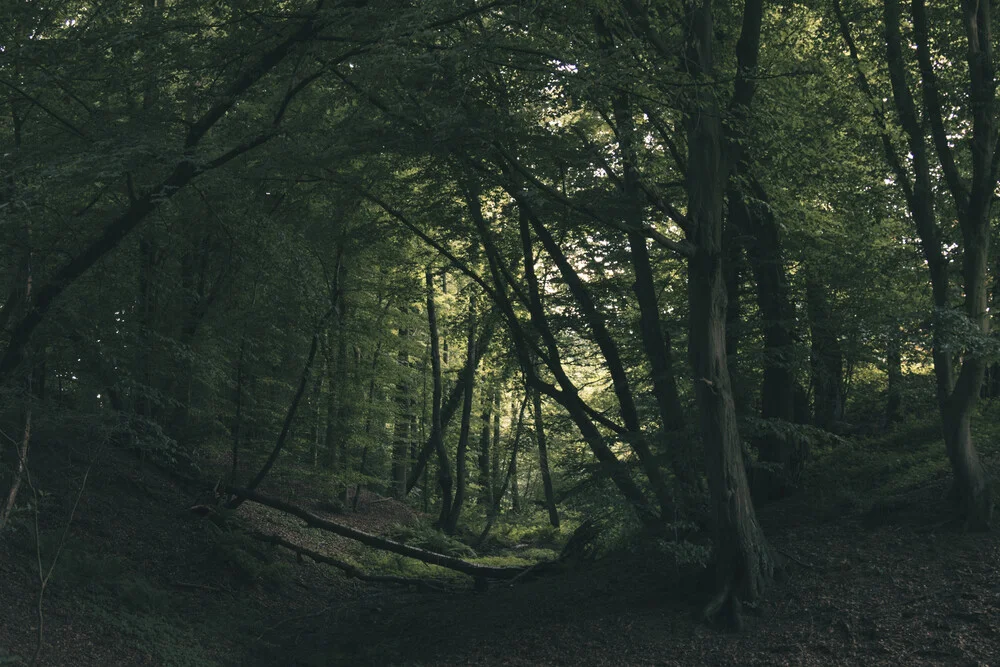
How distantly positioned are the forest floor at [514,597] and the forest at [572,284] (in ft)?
0.19

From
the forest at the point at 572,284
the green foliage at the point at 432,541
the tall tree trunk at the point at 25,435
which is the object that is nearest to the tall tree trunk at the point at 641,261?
the forest at the point at 572,284

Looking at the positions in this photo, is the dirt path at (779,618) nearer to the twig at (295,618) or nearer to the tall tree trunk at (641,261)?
the twig at (295,618)

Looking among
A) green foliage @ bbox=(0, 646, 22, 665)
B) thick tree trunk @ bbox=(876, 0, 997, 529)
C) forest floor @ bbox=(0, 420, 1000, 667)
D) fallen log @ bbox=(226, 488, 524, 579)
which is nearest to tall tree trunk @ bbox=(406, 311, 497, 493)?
fallen log @ bbox=(226, 488, 524, 579)

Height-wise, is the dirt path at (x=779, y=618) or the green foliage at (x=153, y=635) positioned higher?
the dirt path at (x=779, y=618)

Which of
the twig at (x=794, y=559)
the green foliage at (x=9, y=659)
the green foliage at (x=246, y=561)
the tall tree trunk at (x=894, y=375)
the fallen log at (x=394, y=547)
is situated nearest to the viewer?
the green foliage at (x=9, y=659)

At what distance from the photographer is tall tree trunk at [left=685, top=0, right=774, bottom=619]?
8820 mm

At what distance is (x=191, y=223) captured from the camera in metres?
11.1

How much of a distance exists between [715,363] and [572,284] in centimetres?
319

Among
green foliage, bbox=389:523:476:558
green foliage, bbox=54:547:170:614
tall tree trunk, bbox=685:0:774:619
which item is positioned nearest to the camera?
tall tree trunk, bbox=685:0:774:619

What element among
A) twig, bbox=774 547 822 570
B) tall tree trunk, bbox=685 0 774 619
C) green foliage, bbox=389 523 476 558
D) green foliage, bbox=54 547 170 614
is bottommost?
green foliage, bbox=54 547 170 614

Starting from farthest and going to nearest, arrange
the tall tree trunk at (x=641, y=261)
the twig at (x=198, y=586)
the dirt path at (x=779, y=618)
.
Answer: the twig at (x=198, y=586), the tall tree trunk at (x=641, y=261), the dirt path at (x=779, y=618)

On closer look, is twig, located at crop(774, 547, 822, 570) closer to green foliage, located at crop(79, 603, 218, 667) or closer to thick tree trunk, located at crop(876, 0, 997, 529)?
thick tree trunk, located at crop(876, 0, 997, 529)

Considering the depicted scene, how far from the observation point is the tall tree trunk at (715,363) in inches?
347

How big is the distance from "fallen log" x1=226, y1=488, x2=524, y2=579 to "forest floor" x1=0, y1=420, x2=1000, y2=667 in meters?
0.48
